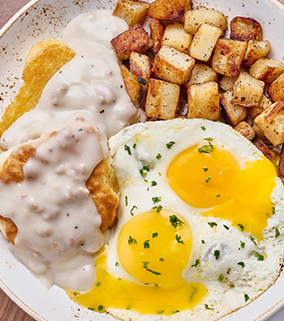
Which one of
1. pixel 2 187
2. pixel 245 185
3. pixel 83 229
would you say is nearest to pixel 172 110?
pixel 245 185

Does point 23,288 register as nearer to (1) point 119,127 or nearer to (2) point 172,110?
(1) point 119,127

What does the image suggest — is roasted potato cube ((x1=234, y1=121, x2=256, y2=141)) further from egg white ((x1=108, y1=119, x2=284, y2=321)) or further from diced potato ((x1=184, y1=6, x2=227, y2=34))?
diced potato ((x1=184, y1=6, x2=227, y2=34))

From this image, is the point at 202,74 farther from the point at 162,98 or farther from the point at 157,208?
the point at 157,208

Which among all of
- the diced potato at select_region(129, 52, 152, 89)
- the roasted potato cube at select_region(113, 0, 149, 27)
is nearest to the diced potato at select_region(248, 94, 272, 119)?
the diced potato at select_region(129, 52, 152, 89)

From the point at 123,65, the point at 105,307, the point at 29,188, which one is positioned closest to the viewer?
the point at 29,188

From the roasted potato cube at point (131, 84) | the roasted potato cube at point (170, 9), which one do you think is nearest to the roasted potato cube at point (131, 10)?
the roasted potato cube at point (170, 9)
